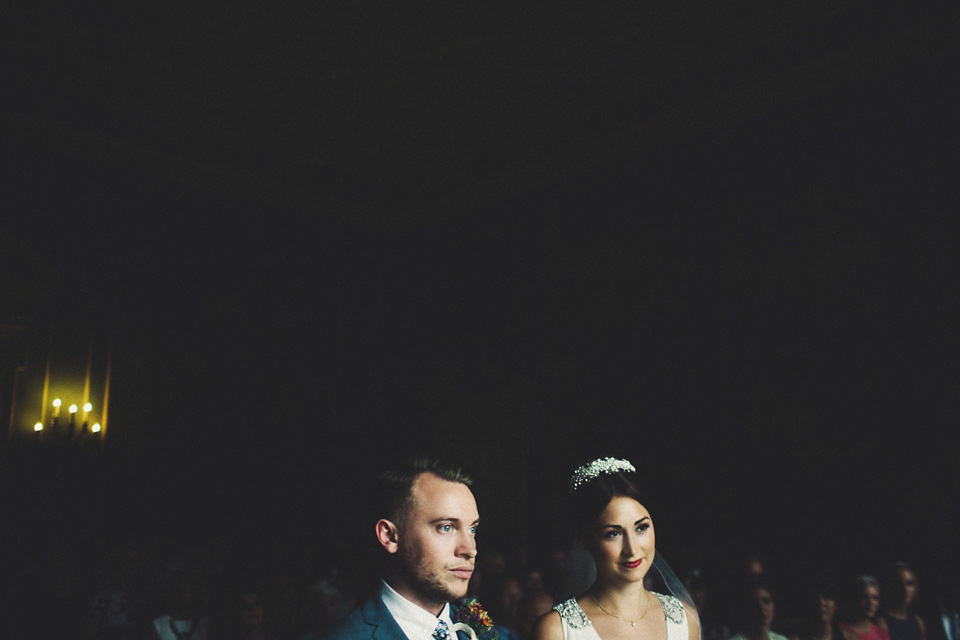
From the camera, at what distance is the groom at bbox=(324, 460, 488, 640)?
2115mm

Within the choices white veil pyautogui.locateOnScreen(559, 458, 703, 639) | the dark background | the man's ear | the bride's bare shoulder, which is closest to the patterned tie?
the man's ear

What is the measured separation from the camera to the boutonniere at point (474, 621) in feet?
7.14

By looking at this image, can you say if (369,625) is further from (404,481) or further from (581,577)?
(581,577)

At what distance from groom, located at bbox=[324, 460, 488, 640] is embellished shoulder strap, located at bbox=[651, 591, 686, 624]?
1.04 m

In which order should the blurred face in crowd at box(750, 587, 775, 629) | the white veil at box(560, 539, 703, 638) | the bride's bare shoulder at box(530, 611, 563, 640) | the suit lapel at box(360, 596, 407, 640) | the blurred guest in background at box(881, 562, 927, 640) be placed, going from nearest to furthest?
1. the suit lapel at box(360, 596, 407, 640)
2. the bride's bare shoulder at box(530, 611, 563, 640)
3. the white veil at box(560, 539, 703, 638)
4. the blurred face in crowd at box(750, 587, 775, 629)
5. the blurred guest in background at box(881, 562, 927, 640)

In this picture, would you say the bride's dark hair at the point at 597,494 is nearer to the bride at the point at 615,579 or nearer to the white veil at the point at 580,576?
the bride at the point at 615,579

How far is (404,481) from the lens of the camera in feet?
7.39

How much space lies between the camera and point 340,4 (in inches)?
228

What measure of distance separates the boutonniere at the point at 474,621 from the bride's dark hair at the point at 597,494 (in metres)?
0.69

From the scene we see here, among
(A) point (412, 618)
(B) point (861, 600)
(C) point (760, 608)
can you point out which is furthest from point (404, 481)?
(B) point (861, 600)

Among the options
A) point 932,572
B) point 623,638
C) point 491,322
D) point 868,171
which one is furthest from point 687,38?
point 623,638

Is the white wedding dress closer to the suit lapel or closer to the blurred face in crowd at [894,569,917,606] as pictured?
the suit lapel

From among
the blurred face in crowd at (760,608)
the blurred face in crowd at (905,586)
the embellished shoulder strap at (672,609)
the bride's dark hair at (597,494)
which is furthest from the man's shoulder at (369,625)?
the blurred face in crowd at (905,586)

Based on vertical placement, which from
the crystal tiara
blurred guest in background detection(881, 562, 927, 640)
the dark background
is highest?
the dark background
